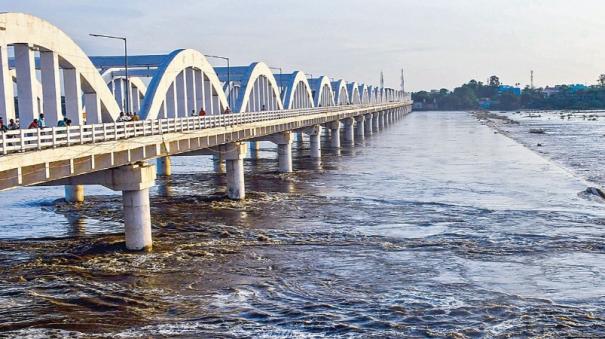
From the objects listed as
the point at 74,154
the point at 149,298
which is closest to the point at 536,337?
the point at 149,298

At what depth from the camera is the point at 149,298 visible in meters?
22.2

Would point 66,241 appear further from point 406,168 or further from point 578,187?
point 406,168

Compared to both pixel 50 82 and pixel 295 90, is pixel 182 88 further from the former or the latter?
pixel 295 90

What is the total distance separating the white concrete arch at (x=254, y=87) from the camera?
61531mm

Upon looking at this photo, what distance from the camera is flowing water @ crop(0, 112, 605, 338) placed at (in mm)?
19734

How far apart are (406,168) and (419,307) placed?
1622 inches

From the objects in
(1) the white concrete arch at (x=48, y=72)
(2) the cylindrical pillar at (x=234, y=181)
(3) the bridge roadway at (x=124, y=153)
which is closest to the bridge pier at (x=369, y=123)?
(3) the bridge roadway at (x=124, y=153)

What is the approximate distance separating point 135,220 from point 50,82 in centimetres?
582

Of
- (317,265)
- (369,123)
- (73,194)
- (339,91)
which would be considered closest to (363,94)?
(369,123)

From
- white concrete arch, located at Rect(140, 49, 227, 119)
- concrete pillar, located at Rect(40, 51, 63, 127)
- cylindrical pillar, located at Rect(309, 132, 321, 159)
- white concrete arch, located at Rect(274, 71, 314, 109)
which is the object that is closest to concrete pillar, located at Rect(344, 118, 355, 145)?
white concrete arch, located at Rect(274, 71, 314, 109)

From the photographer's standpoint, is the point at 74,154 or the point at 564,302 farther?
the point at 74,154

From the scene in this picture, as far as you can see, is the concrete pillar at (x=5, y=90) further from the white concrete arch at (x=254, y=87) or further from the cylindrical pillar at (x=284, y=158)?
the cylindrical pillar at (x=284, y=158)

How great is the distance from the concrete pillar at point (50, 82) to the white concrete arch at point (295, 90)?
179 ft

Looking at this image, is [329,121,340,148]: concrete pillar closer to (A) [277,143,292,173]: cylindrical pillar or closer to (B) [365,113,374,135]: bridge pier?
(A) [277,143,292,173]: cylindrical pillar
